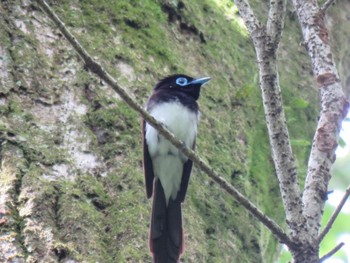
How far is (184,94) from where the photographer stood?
16.2ft

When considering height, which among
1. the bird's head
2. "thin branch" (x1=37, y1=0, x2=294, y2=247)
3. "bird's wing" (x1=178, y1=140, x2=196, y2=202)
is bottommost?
"bird's wing" (x1=178, y1=140, x2=196, y2=202)

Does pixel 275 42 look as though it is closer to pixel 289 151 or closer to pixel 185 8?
pixel 289 151

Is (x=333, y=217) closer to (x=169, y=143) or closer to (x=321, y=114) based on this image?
(x=321, y=114)

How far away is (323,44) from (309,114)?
2.48m

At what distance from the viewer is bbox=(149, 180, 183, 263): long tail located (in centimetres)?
400

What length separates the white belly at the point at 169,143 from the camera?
15.3 ft

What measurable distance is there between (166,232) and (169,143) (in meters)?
0.73

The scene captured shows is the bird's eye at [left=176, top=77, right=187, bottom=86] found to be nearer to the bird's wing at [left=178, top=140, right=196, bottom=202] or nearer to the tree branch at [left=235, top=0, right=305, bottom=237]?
the bird's wing at [left=178, top=140, right=196, bottom=202]

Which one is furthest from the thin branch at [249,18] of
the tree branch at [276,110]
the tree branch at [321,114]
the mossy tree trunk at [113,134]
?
the mossy tree trunk at [113,134]

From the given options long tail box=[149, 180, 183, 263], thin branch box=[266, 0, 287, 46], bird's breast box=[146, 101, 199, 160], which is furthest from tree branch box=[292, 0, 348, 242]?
bird's breast box=[146, 101, 199, 160]

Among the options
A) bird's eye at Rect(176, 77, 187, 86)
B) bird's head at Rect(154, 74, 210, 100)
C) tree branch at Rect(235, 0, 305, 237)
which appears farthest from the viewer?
bird's eye at Rect(176, 77, 187, 86)

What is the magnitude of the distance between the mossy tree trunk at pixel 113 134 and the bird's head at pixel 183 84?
104 mm

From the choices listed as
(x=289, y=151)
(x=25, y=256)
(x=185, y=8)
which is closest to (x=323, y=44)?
(x=289, y=151)

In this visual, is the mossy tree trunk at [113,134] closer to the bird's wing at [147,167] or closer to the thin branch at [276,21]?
the bird's wing at [147,167]
